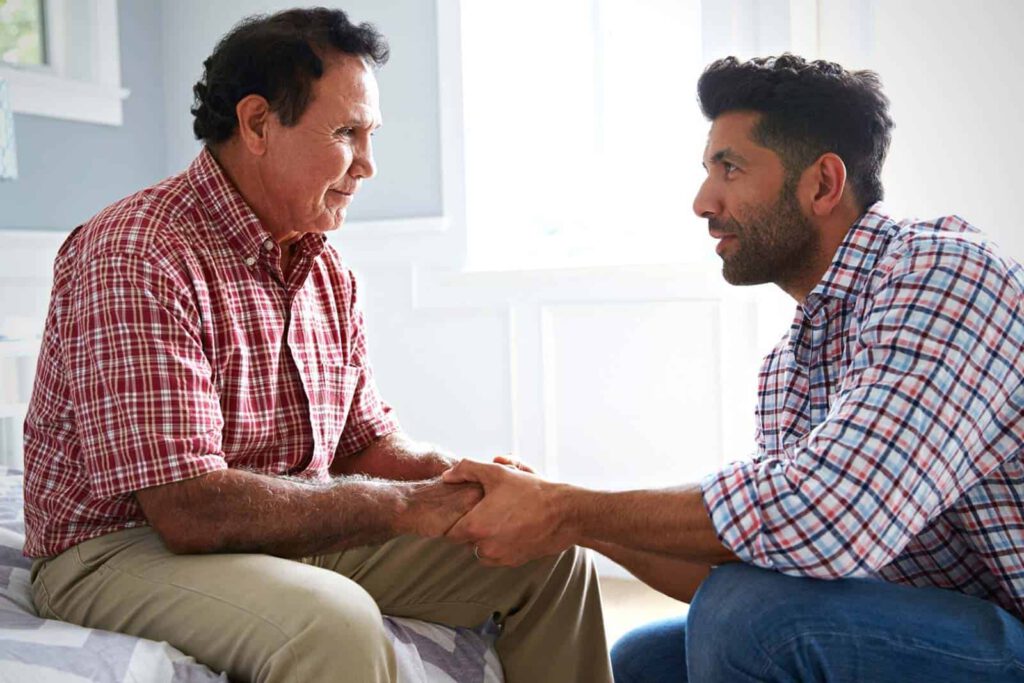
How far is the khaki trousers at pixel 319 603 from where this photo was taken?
1.28m

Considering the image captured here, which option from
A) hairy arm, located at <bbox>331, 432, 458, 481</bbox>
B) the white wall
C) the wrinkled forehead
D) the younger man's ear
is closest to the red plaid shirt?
hairy arm, located at <bbox>331, 432, 458, 481</bbox>

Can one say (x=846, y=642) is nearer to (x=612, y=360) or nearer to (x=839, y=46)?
(x=839, y=46)

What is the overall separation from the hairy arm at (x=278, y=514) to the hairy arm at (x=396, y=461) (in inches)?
13.0

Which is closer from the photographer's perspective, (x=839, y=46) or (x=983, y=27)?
(x=983, y=27)

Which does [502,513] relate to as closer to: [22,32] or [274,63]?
[274,63]

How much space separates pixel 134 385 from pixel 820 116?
1057mm

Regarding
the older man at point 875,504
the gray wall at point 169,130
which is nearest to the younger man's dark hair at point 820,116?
the older man at point 875,504

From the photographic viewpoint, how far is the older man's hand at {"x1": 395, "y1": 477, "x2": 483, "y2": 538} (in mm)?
1548

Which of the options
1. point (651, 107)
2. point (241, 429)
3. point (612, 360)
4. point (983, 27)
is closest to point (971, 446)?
point (241, 429)

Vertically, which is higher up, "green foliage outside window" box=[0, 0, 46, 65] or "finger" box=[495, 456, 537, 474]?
"green foliage outside window" box=[0, 0, 46, 65]

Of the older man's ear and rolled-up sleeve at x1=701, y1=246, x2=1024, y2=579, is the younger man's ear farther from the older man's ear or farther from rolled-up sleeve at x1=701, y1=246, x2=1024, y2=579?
the older man's ear

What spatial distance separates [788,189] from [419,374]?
2664 millimetres

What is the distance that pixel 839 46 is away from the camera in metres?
3.22

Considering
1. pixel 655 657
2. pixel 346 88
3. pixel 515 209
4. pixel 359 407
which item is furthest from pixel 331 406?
pixel 515 209
